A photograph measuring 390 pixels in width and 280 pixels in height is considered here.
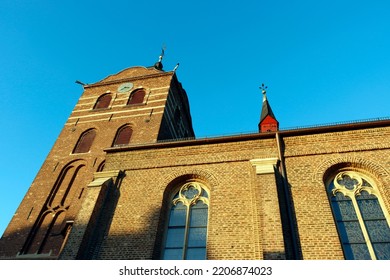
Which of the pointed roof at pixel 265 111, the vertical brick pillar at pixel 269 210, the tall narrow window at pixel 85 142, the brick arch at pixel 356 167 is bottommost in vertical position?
the vertical brick pillar at pixel 269 210

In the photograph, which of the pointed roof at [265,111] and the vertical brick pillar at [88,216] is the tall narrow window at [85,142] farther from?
the pointed roof at [265,111]

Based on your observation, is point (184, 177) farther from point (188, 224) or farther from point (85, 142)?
point (85, 142)

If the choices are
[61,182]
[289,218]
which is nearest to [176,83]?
[61,182]

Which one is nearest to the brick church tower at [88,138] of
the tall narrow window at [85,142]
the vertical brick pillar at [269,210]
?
the tall narrow window at [85,142]

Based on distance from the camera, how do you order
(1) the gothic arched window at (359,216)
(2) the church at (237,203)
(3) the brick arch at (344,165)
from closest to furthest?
(1) the gothic arched window at (359,216) < (2) the church at (237,203) < (3) the brick arch at (344,165)

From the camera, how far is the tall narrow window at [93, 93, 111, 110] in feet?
72.2

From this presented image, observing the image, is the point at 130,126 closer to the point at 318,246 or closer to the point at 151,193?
the point at 151,193

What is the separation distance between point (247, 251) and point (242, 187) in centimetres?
221

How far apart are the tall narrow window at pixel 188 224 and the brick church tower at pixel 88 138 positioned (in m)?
2.63

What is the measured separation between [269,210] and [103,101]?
Answer: 54.8 ft

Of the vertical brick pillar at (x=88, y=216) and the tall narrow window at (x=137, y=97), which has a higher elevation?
the tall narrow window at (x=137, y=97)

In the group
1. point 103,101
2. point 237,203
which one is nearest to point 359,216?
point 237,203

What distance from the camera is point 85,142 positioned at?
19.1m

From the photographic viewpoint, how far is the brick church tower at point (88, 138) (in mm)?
14062
